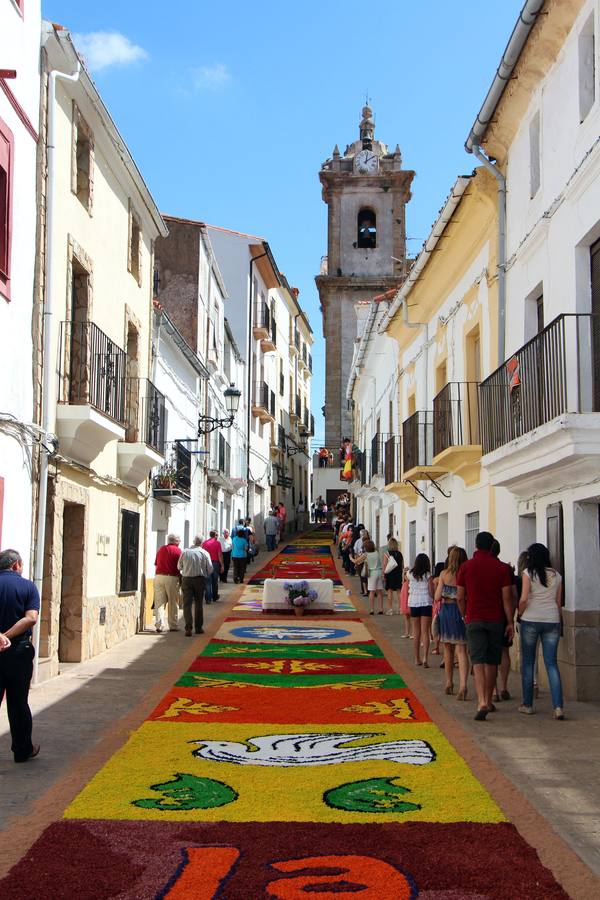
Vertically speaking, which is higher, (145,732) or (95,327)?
(95,327)

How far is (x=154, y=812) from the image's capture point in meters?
5.87

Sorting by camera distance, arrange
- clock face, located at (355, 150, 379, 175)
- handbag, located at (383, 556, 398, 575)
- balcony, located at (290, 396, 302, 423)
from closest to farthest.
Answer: handbag, located at (383, 556, 398, 575) < clock face, located at (355, 150, 379, 175) < balcony, located at (290, 396, 302, 423)

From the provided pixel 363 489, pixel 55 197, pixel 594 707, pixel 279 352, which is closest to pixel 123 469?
pixel 55 197

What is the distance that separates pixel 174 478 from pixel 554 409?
10402 mm

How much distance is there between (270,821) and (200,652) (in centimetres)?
825

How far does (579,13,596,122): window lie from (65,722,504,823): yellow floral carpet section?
6.17 meters

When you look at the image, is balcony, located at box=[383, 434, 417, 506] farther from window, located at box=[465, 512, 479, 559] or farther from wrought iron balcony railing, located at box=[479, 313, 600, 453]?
wrought iron balcony railing, located at box=[479, 313, 600, 453]

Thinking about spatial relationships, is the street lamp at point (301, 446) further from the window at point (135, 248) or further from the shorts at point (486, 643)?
the shorts at point (486, 643)

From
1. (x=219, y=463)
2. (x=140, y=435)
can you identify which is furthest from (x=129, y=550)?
(x=219, y=463)

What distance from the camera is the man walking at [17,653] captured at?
7.10 metres

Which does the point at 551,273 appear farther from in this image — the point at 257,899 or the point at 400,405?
the point at 400,405

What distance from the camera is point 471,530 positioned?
15.5 metres

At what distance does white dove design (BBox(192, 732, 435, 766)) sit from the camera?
730 cm

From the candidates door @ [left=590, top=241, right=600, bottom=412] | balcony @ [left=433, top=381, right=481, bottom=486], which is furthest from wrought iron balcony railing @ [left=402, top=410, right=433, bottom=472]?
door @ [left=590, top=241, right=600, bottom=412]
